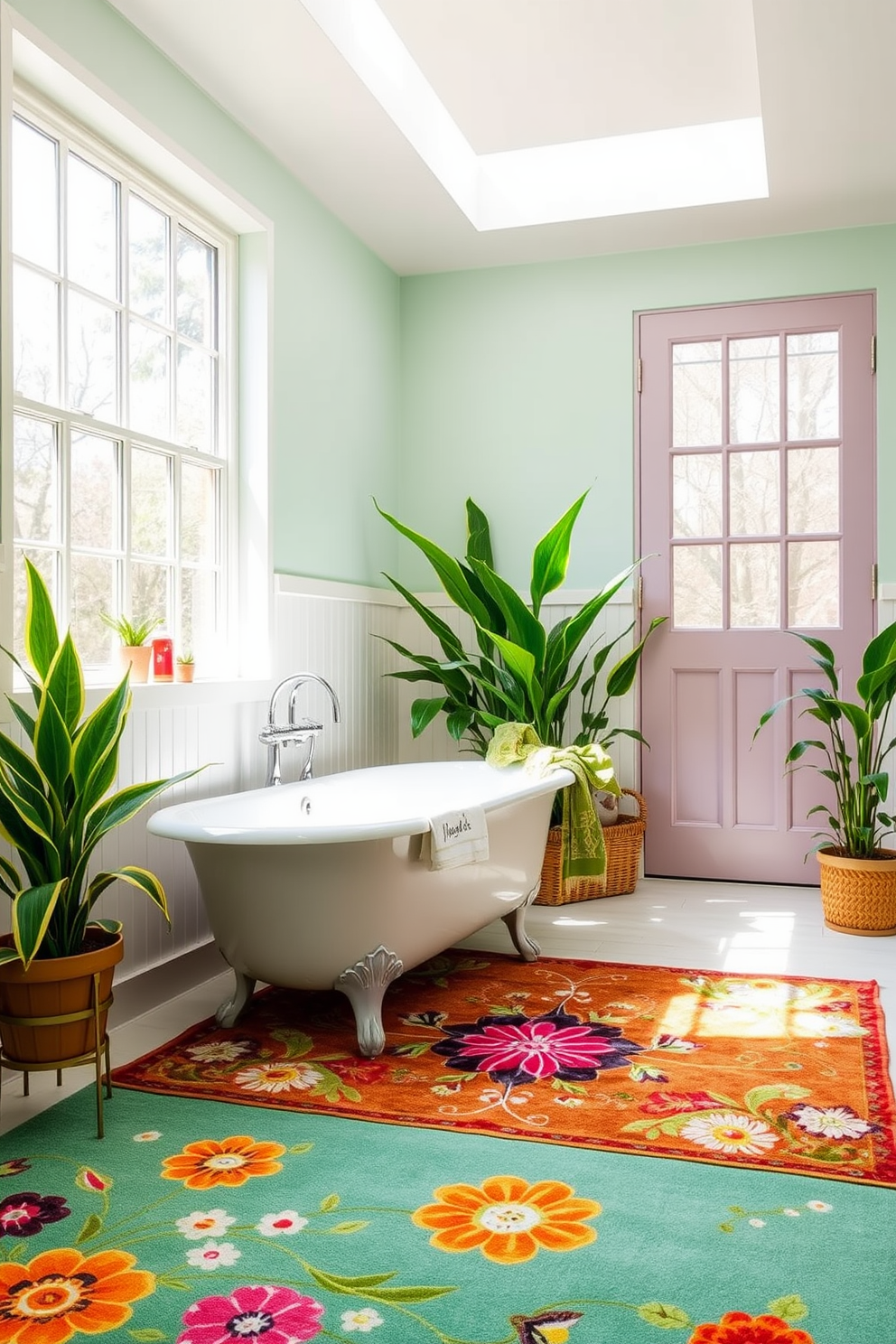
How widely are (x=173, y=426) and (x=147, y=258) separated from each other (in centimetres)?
46

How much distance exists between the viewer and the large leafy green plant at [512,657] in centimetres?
397

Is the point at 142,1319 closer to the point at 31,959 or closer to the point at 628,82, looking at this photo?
the point at 31,959

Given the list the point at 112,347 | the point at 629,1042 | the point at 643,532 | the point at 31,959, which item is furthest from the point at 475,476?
the point at 31,959

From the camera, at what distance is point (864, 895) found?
11.7ft

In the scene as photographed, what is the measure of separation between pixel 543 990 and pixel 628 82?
9.09ft

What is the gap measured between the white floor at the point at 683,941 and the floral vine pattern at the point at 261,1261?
58cm

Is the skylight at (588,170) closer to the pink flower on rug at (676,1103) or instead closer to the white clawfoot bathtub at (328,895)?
the white clawfoot bathtub at (328,895)

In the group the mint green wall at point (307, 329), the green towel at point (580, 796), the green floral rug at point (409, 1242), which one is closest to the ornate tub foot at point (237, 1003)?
the green floral rug at point (409, 1242)

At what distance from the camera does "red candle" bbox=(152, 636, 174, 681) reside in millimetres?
2934

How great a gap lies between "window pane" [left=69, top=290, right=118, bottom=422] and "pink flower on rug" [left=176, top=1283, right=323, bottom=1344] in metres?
2.05

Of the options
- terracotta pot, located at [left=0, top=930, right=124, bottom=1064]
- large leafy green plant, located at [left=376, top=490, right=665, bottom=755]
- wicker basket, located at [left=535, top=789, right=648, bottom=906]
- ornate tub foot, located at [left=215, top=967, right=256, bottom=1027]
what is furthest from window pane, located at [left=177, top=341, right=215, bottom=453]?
wicker basket, located at [left=535, top=789, right=648, bottom=906]

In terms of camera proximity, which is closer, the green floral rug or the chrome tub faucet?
the green floral rug

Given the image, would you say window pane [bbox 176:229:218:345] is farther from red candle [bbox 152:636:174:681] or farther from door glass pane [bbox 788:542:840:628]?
door glass pane [bbox 788:542:840:628]

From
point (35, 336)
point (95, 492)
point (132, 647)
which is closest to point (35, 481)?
point (95, 492)
